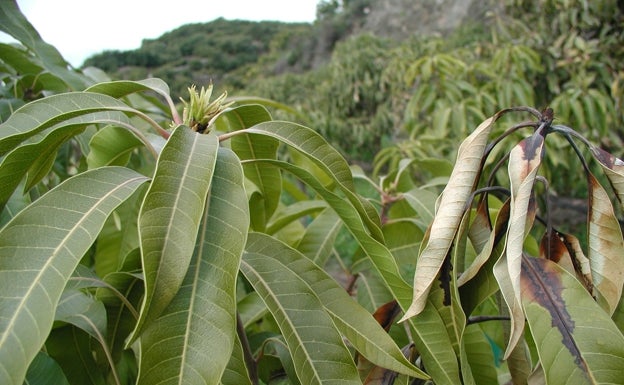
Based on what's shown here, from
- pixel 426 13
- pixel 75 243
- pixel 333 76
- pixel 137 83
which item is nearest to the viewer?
pixel 75 243

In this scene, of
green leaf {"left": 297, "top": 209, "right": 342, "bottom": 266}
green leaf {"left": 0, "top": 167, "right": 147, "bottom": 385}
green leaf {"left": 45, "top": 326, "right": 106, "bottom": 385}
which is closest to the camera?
green leaf {"left": 0, "top": 167, "right": 147, "bottom": 385}

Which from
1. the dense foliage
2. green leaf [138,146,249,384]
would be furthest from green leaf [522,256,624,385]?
green leaf [138,146,249,384]

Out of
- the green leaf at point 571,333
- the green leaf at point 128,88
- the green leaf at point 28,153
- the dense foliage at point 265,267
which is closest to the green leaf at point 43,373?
the dense foliage at point 265,267

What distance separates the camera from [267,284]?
2.08 ft

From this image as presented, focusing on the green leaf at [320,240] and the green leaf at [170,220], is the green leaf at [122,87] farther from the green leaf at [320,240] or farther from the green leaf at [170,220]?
the green leaf at [320,240]

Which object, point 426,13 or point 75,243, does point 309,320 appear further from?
point 426,13

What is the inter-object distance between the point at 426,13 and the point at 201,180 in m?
11.3

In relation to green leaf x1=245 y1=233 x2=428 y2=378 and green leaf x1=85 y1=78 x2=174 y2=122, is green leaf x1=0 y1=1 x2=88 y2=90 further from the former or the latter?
green leaf x1=245 y1=233 x2=428 y2=378

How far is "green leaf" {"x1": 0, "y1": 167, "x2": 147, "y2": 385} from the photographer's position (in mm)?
423

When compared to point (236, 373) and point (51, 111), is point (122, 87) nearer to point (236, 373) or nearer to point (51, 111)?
point (51, 111)

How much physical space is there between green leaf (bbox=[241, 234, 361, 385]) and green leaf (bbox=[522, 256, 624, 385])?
7.2 inches

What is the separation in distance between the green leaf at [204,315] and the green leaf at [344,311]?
120 millimetres

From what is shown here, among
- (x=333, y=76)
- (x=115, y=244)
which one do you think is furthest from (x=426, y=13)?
(x=115, y=244)

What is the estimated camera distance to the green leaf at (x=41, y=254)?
42cm
